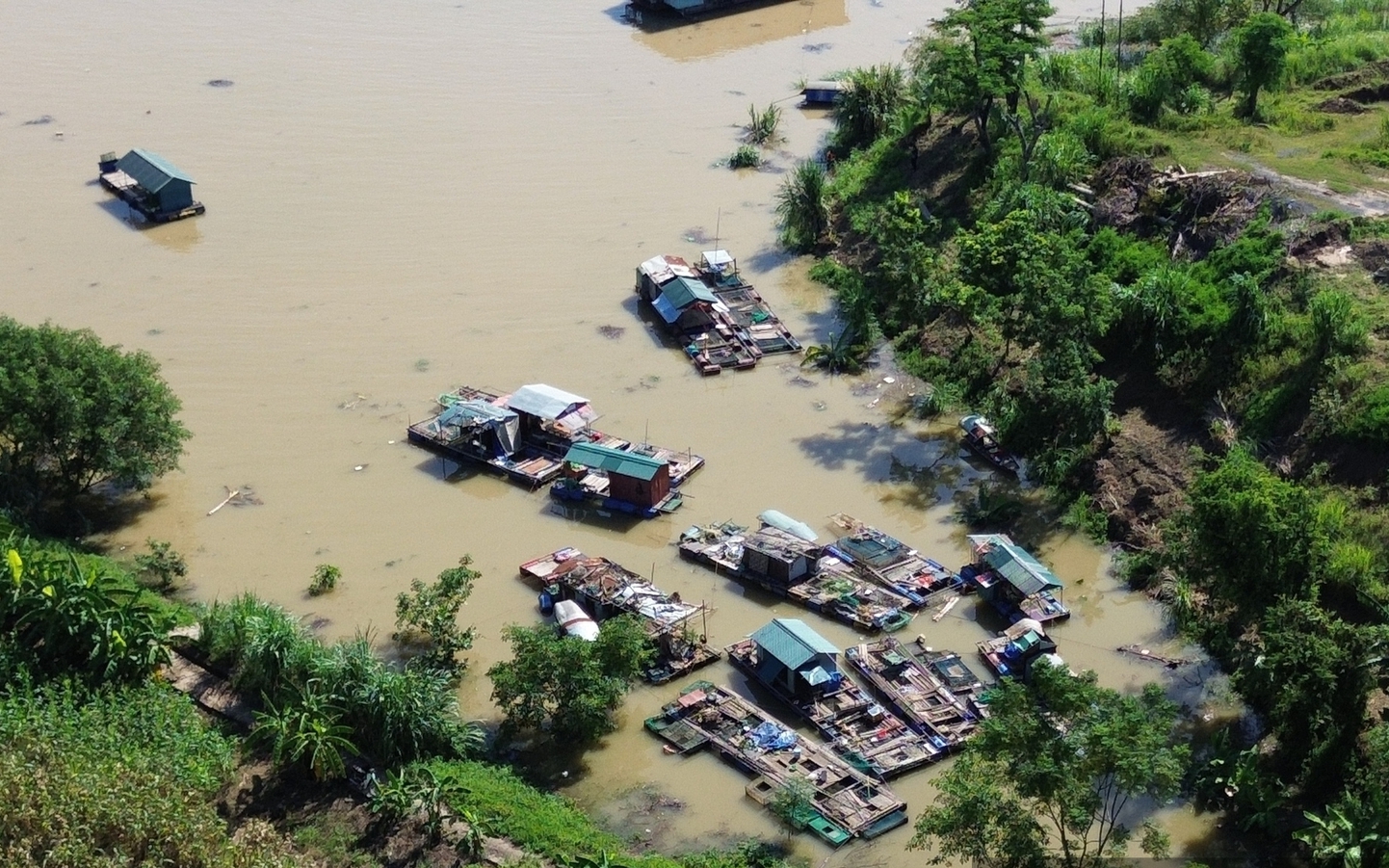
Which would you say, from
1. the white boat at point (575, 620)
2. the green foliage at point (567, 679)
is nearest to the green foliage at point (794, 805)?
the green foliage at point (567, 679)

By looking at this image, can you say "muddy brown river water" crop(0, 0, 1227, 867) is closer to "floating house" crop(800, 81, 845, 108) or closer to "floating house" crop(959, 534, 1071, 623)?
"floating house" crop(959, 534, 1071, 623)

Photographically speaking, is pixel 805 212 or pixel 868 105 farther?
pixel 868 105

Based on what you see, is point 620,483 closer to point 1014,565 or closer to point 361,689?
point 1014,565

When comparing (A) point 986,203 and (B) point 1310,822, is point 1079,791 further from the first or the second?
(A) point 986,203

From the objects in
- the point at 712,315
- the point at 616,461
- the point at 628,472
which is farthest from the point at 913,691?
the point at 712,315

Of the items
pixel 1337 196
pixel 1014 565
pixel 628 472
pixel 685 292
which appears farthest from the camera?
pixel 685 292

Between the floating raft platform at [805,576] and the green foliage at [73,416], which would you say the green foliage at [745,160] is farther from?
the green foliage at [73,416]
